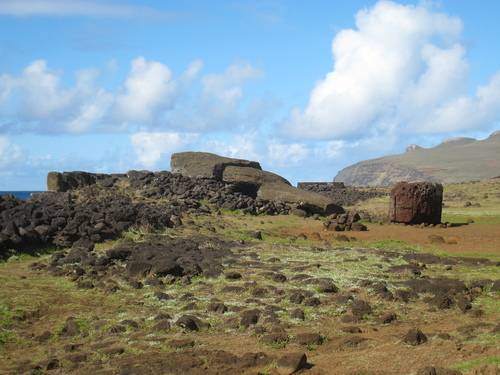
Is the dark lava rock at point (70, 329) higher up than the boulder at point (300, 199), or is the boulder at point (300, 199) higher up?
the boulder at point (300, 199)

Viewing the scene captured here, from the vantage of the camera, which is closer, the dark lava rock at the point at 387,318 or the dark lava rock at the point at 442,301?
the dark lava rock at the point at 387,318

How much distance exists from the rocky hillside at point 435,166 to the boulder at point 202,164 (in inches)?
3306

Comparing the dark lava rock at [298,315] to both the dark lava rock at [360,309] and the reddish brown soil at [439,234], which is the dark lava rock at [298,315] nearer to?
the dark lava rock at [360,309]

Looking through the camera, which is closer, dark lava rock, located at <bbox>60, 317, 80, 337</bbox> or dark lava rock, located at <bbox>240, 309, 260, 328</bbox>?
dark lava rock, located at <bbox>60, 317, 80, 337</bbox>

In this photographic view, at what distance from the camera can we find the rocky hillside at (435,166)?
4729 inches

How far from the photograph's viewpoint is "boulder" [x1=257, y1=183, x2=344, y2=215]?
33969 mm

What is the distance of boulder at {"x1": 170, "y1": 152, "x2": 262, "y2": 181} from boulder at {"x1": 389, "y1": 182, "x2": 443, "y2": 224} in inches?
444

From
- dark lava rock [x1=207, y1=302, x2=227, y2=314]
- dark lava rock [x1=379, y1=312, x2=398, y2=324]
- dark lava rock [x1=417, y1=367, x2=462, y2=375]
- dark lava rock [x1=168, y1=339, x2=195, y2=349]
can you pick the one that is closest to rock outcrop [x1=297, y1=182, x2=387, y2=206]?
dark lava rock [x1=207, y1=302, x2=227, y2=314]

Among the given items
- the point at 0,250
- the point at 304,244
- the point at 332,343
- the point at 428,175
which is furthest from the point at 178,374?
the point at 428,175

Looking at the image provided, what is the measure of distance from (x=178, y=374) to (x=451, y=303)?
614cm

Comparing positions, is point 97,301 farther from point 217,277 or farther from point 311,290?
point 311,290

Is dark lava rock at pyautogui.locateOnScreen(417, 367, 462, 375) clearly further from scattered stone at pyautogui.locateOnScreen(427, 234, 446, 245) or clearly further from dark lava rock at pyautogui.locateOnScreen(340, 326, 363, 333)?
scattered stone at pyautogui.locateOnScreen(427, 234, 446, 245)

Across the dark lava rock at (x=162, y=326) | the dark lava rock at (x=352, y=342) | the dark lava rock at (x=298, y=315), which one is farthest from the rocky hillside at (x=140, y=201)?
the dark lava rock at (x=352, y=342)

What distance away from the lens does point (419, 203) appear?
1127 inches
